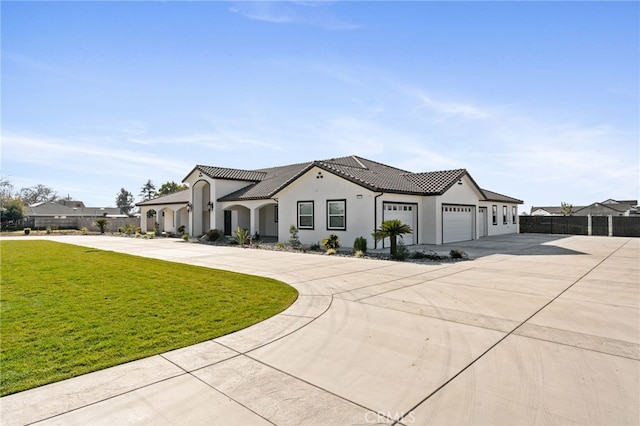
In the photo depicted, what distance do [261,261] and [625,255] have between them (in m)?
16.0

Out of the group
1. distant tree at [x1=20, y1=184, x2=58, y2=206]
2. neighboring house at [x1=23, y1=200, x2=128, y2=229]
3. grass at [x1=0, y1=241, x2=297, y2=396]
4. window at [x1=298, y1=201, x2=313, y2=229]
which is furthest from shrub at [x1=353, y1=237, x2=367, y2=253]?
distant tree at [x1=20, y1=184, x2=58, y2=206]

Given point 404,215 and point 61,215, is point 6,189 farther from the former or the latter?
point 404,215

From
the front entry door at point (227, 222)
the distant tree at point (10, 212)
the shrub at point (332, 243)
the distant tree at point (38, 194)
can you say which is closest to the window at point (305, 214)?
the shrub at point (332, 243)

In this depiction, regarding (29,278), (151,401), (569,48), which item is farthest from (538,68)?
(29,278)

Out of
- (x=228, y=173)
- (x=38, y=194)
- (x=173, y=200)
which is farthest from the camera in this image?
(x=38, y=194)

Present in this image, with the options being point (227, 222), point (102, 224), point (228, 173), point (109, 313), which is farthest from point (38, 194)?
point (109, 313)

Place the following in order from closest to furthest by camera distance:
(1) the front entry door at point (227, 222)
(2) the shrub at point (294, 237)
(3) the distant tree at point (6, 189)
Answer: (2) the shrub at point (294, 237), (1) the front entry door at point (227, 222), (3) the distant tree at point (6, 189)

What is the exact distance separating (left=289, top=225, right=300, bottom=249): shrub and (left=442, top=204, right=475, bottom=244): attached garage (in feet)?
27.3

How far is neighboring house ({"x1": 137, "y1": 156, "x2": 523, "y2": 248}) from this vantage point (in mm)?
17797

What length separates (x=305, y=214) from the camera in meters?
20.1

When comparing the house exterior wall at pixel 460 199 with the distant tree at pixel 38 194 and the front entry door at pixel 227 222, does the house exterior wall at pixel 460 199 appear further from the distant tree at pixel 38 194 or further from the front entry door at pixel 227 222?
the distant tree at pixel 38 194

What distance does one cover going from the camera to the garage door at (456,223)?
2027cm

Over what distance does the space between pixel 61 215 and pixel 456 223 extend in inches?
2646

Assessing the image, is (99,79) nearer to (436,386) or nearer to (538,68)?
(436,386)
